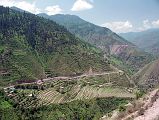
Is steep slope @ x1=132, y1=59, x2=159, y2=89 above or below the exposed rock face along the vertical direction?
below

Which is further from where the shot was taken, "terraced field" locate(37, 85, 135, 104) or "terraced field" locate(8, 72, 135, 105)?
"terraced field" locate(8, 72, 135, 105)

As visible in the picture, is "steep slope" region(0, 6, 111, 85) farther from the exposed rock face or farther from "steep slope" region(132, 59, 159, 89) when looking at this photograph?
the exposed rock face

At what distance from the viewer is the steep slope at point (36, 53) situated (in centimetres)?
11244

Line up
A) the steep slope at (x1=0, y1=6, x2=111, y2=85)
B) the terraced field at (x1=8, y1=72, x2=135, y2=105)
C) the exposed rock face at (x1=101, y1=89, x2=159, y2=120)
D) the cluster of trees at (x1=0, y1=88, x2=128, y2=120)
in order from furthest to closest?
the steep slope at (x1=0, y1=6, x2=111, y2=85) → the terraced field at (x1=8, y1=72, x2=135, y2=105) → the cluster of trees at (x1=0, y1=88, x2=128, y2=120) → the exposed rock face at (x1=101, y1=89, x2=159, y2=120)

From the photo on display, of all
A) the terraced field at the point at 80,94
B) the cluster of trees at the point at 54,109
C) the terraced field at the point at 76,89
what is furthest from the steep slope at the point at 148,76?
the cluster of trees at the point at 54,109

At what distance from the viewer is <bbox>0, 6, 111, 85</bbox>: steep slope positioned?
369ft

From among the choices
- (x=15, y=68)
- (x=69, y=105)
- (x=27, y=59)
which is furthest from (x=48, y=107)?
(x=27, y=59)

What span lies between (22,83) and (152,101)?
79.2 m

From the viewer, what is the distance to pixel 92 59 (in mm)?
136250

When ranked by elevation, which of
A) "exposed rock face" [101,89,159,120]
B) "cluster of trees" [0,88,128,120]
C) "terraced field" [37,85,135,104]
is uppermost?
"exposed rock face" [101,89,159,120]

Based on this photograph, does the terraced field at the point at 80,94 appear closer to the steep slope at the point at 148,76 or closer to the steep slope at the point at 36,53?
the steep slope at the point at 36,53

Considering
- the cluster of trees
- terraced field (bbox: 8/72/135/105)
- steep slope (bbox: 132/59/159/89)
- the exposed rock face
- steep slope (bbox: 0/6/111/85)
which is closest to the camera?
the exposed rock face

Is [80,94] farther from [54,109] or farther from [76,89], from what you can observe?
[54,109]

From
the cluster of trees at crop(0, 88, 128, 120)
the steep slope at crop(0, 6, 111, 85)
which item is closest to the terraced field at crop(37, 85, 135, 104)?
the cluster of trees at crop(0, 88, 128, 120)
